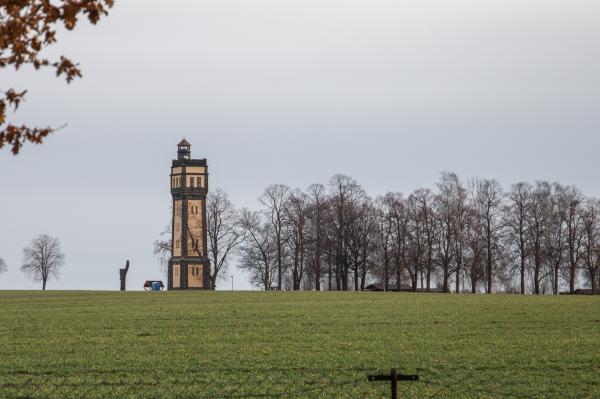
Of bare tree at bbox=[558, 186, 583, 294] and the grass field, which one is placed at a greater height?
bare tree at bbox=[558, 186, 583, 294]

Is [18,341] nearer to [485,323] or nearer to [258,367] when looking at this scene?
[258,367]

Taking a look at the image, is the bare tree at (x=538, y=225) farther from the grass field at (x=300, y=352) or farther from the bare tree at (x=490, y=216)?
the grass field at (x=300, y=352)

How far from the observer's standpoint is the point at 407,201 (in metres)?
111

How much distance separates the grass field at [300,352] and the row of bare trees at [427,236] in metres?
48.5

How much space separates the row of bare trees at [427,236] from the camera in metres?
105

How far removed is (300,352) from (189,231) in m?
85.4

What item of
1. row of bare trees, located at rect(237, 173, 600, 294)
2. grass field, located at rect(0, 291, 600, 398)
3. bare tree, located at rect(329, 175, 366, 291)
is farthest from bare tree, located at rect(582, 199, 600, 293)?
grass field, located at rect(0, 291, 600, 398)

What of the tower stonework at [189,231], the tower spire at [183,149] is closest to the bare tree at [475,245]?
the tower stonework at [189,231]

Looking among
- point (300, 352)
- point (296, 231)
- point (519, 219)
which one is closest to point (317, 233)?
point (296, 231)

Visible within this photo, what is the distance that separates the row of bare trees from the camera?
10475 cm

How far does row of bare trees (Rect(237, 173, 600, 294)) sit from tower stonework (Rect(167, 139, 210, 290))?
5.77 m

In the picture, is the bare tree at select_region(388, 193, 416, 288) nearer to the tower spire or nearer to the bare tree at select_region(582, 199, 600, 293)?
the bare tree at select_region(582, 199, 600, 293)

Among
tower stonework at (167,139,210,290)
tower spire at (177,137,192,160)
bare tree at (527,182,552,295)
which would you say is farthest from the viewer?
tower spire at (177,137,192,160)

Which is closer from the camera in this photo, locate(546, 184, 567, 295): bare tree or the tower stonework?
locate(546, 184, 567, 295): bare tree
